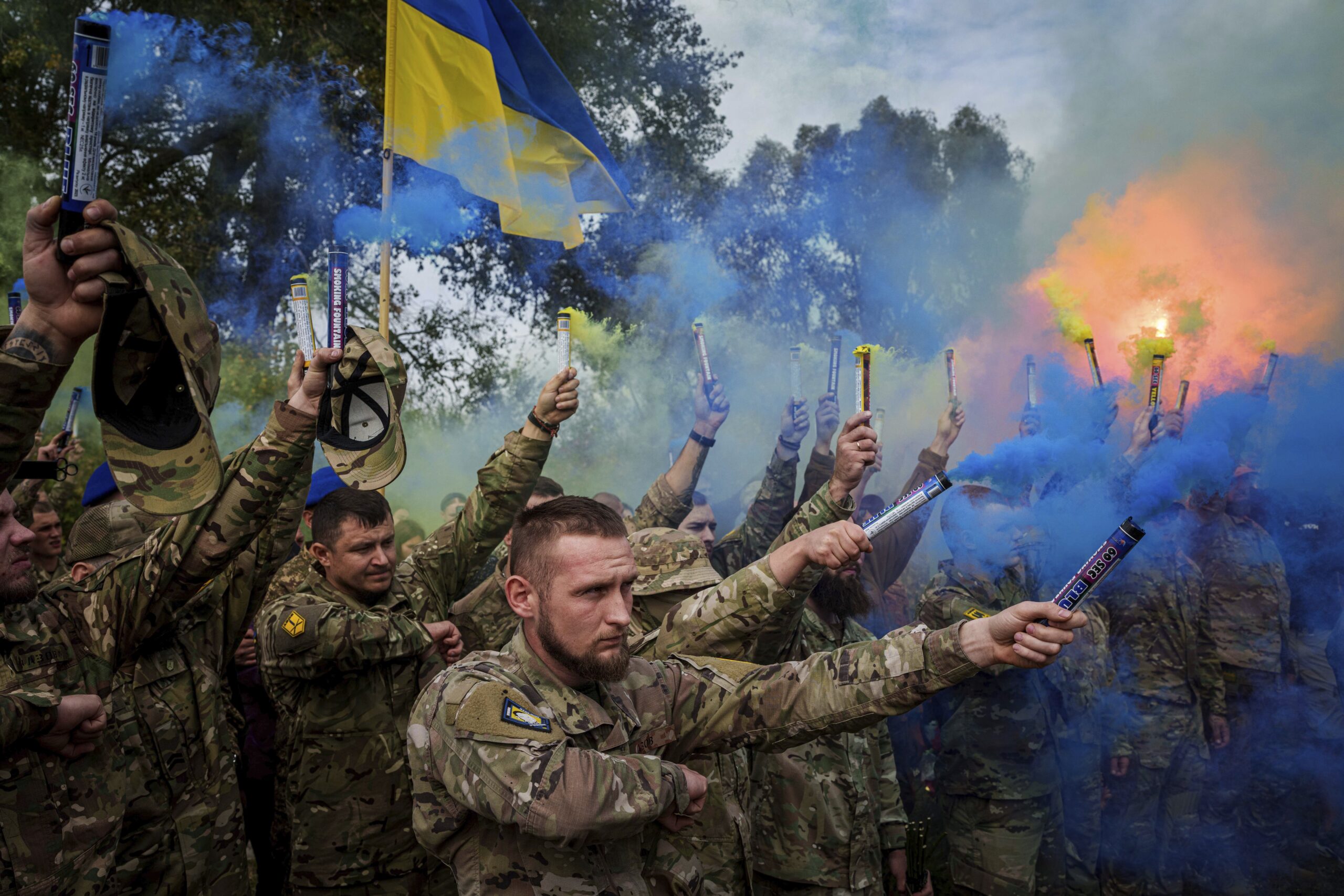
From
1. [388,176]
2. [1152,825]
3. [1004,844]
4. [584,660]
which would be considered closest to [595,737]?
[584,660]

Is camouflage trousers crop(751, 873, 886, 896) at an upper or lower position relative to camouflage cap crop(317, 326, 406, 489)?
lower

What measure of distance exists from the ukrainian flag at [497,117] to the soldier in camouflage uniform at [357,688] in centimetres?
211

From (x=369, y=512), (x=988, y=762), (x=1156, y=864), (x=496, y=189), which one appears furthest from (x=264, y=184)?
(x=1156, y=864)

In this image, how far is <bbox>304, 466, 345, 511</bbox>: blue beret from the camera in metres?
5.41

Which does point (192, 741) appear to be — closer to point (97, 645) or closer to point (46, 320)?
point (97, 645)

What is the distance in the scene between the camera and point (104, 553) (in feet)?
15.6

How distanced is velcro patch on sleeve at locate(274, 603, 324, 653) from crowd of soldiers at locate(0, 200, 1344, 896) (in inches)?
1.0

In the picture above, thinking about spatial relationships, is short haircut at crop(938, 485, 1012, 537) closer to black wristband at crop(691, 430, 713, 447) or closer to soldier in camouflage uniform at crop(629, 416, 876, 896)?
black wristband at crop(691, 430, 713, 447)

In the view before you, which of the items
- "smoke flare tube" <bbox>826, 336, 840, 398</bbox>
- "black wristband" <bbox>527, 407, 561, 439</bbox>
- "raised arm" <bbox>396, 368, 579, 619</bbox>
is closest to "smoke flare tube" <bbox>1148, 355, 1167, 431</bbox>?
"smoke flare tube" <bbox>826, 336, 840, 398</bbox>

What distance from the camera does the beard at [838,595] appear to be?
465 cm

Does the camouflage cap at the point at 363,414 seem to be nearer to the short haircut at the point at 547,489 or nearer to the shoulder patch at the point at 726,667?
the shoulder patch at the point at 726,667

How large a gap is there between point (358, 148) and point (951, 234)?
777cm

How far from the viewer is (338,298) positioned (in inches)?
123

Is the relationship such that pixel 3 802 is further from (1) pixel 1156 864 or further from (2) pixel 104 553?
(1) pixel 1156 864
